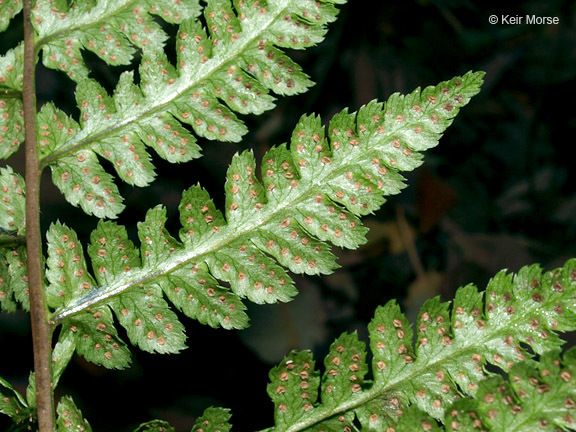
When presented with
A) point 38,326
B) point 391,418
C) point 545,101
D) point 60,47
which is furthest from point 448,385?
point 545,101

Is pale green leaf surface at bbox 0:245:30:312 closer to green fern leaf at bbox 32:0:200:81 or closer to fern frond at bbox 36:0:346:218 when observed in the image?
fern frond at bbox 36:0:346:218

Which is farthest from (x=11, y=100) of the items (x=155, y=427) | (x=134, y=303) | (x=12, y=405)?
(x=155, y=427)

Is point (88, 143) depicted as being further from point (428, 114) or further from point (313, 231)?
point (428, 114)

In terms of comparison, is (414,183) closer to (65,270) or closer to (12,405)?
(65,270)

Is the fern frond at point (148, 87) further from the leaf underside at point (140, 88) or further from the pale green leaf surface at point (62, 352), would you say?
the pale green leaf surface at point (62, 352)

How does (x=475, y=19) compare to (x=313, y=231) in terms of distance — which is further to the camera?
(x=475, y=19)

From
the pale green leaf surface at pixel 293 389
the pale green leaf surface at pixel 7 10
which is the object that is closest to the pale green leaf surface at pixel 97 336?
Result: the pale green leaf surface at pixel 293 389
